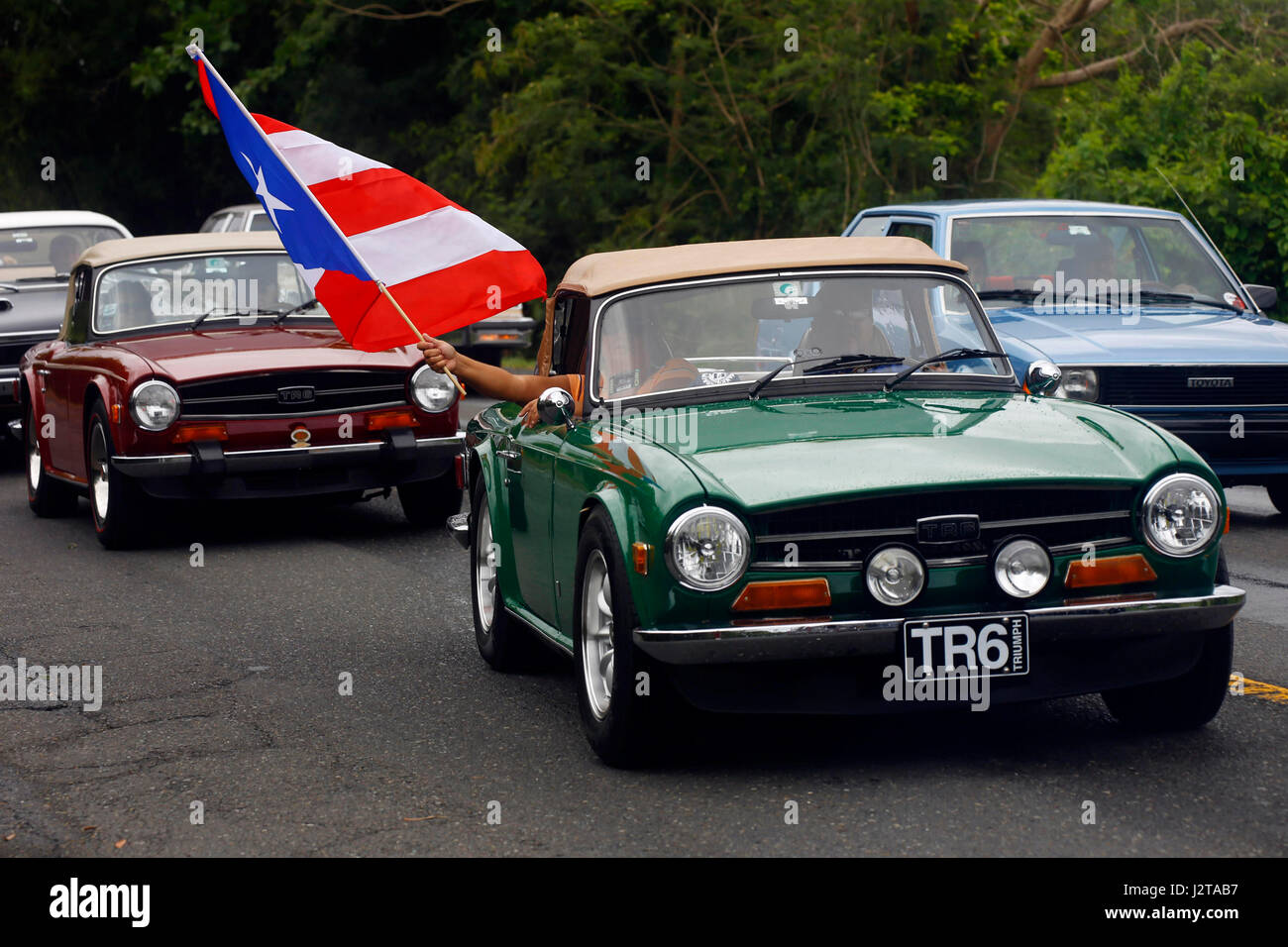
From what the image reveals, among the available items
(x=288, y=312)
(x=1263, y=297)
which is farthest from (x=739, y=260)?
(x=1263, y=297)

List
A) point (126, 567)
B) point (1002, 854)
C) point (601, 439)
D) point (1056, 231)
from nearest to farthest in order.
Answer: point (1002, 854), point (601, 439), point (126, 567), point (1056, 231)

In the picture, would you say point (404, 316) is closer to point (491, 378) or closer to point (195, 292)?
point (491, 378)

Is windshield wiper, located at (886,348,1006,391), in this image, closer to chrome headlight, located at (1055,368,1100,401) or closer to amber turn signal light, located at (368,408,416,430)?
chrome headlight, located at (1055,368,1100,401)

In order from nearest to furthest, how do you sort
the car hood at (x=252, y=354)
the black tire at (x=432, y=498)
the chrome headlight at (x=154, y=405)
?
the chrome headlight at (x=154, y=405) < the car hood at (x=252, y=354) < the black tire at (x=432, y=498)

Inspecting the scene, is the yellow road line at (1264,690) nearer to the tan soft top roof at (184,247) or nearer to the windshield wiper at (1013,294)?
the windshield wiper at (1013,294)

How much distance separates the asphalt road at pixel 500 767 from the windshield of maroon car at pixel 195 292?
367 cm

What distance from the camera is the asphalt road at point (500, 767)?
488 centimetres

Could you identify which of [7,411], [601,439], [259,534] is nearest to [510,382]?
[601,439]

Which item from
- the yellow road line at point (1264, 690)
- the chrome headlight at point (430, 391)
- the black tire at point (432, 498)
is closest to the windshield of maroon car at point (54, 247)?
the black tire at point (432, 498)

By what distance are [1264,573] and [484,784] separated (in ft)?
16.1

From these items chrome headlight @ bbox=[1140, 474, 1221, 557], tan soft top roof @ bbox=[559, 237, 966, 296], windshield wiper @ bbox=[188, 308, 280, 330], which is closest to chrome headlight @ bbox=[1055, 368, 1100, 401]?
tan soft top roof @ bbox=[559, 237, 966, 296]

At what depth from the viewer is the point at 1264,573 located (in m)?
9.01

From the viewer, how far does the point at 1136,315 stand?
11.1 meters

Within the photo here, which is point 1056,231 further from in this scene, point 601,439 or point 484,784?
point 484,784
